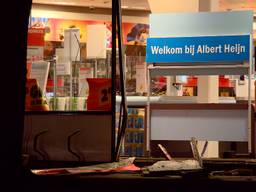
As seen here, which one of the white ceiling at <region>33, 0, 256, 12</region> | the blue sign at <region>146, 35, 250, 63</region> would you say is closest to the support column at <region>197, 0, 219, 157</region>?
the blue sign at <region>146, 35, 250, 63</region>

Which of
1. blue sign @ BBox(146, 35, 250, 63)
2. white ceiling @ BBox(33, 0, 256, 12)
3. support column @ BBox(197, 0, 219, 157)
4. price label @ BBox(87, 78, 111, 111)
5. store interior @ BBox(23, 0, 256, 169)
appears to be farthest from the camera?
white ceiling @ BBox(33, 0, 256, 12)

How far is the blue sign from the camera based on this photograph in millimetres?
4480

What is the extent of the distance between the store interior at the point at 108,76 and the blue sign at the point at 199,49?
26 centimetres

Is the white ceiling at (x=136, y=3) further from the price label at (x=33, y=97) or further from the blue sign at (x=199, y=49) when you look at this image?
the price label at (x=33, y=97)

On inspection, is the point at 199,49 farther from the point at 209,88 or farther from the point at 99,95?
the point at 99,95

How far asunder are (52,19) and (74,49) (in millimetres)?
7125

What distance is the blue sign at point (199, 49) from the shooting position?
4480mm

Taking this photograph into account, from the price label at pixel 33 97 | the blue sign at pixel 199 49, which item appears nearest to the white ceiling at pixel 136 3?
the blue sign at pixel 199 49

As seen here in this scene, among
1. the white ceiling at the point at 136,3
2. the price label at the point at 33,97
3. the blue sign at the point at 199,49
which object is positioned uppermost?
the white ceiling at the point at 136,3

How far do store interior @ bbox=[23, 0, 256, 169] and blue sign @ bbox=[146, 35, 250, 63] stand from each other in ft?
0.86

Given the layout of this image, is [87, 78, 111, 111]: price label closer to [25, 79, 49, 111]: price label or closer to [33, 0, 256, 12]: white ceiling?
[25, 79, 49, 111]: price label

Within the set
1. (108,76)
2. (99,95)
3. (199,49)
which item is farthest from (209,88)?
(99,95)

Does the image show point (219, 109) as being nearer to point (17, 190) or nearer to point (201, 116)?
point (201, 116)

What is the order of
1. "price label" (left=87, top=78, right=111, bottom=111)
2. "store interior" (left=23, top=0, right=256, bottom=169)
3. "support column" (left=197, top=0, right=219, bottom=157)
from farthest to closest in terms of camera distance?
"support column" (left=197, top=0, right=219, bottom=157)
"store interior" (left=23, top=0, right=256, bottom=169)
"price label" (left=87, top=78, right=111, bottom=111)
